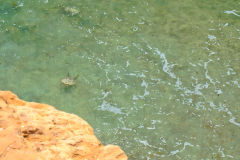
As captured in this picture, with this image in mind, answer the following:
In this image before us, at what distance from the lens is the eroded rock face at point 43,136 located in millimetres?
3406

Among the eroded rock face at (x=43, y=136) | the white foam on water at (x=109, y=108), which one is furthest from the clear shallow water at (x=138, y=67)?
the eroded rock face at (x=43, y=136)

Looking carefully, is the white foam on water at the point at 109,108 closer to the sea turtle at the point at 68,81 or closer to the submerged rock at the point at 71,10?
the sea turtle at the point at 68,81

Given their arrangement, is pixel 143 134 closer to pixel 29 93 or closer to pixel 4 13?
pixel 29 93

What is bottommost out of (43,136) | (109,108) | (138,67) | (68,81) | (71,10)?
(109,108)

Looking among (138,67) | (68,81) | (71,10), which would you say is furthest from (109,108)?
(71,10)

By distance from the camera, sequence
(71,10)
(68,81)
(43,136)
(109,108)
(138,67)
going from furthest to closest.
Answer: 1. (71,10)
2. (138,67)
3. (68,81)
4. (109,108)
5. (43,136)

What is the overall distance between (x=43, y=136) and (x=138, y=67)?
8.91ft

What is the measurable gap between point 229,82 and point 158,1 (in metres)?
2.30

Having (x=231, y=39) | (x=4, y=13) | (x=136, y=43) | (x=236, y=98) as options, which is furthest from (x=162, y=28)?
(x=4, y=13)

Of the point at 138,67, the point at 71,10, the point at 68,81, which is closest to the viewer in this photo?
the point at 68,81

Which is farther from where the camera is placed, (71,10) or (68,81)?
(71,10)

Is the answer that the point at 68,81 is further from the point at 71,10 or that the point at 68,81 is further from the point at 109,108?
the point at 71,10

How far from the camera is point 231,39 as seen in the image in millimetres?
6738

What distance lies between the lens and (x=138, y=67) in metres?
6.15
